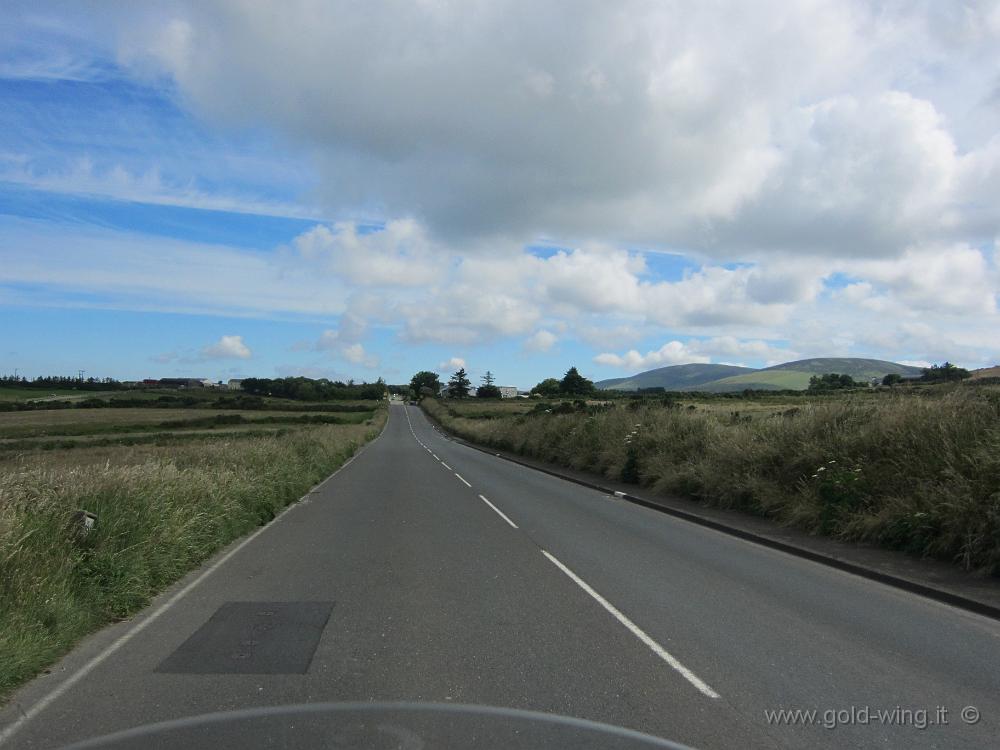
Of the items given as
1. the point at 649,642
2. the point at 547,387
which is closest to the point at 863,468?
the point at 649,642

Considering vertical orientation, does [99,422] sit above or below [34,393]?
below

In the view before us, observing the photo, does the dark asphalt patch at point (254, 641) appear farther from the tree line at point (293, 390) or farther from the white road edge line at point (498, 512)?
the tree line at point (293, 390)

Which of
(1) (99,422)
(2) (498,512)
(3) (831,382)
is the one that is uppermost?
(3) (831,382)

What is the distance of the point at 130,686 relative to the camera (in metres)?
5.02

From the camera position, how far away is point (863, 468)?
12141 mm

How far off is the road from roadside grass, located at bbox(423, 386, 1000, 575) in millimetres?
1593

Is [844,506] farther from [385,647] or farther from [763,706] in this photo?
[385,647]

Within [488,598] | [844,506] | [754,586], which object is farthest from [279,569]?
[844,506]

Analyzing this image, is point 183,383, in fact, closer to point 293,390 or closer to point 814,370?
point 293,390

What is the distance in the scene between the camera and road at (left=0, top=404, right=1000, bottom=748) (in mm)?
4621

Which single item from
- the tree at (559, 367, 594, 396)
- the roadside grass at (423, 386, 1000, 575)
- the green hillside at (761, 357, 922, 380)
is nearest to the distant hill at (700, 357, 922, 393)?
the green hillside at (761, 357, 922, 380)

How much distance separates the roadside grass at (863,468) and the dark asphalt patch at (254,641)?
7.92 metres

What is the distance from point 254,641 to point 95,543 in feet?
9.36

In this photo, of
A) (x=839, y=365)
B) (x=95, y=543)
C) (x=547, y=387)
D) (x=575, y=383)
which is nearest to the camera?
(x=95, y=543)
